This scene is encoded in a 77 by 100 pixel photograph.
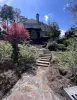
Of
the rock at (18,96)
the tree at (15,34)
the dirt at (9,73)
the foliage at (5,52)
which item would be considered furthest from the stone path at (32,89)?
the foliage at (5,52)

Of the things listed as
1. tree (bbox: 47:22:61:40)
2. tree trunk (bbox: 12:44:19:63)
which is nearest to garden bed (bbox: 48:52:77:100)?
tree trunk (bbox: 12:44:19:63)

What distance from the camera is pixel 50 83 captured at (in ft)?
19.0

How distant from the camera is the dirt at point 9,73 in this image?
17.0 ft

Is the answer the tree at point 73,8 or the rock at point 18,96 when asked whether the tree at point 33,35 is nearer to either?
the tree at point 73,8

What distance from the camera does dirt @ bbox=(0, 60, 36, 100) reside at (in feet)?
17.0

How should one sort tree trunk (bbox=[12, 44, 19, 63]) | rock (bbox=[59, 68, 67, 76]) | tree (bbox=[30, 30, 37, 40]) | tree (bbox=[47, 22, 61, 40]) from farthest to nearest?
tree (bbox=[30, 30, 37, 40])
tree (bbox=[47, 22, 61, 40])
tree trunk (bbox=[12, 44, 19, 63])
rock (bbox=[59, 68, 67, 76])

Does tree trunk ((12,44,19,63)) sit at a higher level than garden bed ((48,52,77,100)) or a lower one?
higher

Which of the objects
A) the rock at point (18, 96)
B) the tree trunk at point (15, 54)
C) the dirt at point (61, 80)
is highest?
the tree trunk at point (15, 54)

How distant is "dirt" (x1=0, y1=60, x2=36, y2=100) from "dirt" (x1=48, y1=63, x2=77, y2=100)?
1.28m

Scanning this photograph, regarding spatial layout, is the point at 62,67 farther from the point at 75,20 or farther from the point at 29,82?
the point at 75,20

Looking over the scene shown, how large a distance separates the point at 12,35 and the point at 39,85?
3929 mm

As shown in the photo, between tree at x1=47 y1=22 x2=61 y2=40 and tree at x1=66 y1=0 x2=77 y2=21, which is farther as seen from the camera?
tree at x1=47 y1=22 x2=61 y2=40

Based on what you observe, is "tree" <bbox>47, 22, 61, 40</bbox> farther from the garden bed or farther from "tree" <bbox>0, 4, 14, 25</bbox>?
"tree" <bbox>0, 4, 14, 25</bbox>

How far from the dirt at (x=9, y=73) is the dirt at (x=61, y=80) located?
50.2 inches
